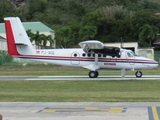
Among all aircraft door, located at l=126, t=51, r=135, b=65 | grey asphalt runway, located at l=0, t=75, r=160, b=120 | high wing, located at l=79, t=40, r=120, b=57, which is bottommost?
→ grey asphalt runway, located at l=0, t=75, r=160, b=120

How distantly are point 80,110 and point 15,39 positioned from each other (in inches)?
877

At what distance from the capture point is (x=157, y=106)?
16.6 metres

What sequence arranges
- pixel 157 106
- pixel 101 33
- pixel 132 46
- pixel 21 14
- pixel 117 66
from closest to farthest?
pixel 157 106 → pixel 117 66 → pixel 132 46 → pixel 101 33 → pixel 21 14

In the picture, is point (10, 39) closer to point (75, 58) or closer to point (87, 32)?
point (75, 58)

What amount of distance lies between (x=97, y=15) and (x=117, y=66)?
Result: 66703mm

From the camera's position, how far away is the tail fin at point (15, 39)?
36844mm

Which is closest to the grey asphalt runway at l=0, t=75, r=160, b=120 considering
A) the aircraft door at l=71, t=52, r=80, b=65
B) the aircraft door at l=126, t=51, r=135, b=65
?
the aircraft door at l=126, t=51, r=135, b=65

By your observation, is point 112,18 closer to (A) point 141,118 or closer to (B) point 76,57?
(B) point 76,57

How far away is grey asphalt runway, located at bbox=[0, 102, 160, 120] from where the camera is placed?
14.1 m

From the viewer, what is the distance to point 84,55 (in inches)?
1442

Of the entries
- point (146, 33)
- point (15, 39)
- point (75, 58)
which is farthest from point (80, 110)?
point (146, 33)

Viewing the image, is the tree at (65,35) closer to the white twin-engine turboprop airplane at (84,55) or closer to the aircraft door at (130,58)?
the white twin-engine turboprop airplane at (84,55)

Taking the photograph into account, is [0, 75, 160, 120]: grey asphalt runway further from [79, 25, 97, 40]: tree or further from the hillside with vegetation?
[79, 25, 97, 40]: tree

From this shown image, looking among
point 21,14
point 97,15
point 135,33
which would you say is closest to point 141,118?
point 135,33
